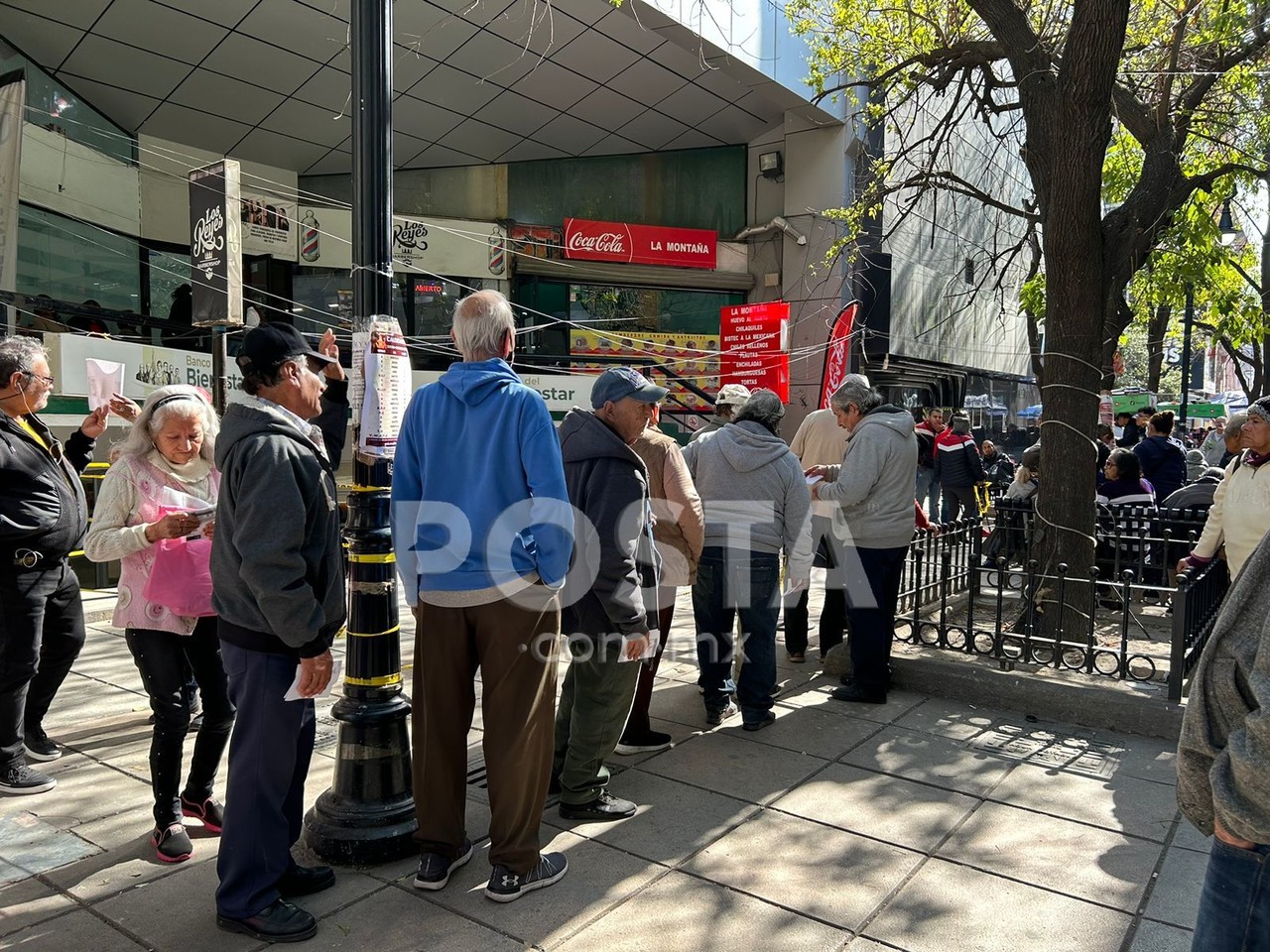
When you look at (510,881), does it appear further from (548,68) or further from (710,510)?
(548,68)

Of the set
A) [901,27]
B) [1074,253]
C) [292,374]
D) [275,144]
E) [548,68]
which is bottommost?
[292,374]

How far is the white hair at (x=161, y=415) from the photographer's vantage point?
3748 millimetres

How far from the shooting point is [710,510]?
202 inches

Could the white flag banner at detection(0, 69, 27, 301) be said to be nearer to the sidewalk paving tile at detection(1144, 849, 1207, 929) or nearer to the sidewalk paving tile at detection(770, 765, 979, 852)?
the sidewalk paving tile at detection(770, 765, 979, 852)

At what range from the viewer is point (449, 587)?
3.11 meters

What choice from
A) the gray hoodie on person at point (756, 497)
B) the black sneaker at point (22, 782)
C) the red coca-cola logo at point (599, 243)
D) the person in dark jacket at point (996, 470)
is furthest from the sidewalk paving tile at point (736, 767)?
the red coca-cola logo at point (599, 243)

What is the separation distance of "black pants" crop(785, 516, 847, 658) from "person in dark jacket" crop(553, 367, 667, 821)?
267 cm

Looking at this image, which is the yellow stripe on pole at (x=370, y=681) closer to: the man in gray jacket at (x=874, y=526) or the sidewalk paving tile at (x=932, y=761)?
the sidewalk paving tile at (x=932, y=761)

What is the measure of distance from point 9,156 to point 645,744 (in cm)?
1061

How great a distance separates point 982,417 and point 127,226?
77.0 feet

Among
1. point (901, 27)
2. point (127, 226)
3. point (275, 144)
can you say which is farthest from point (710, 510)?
point (275, 144)

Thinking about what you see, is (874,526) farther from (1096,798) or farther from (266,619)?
(266,619)

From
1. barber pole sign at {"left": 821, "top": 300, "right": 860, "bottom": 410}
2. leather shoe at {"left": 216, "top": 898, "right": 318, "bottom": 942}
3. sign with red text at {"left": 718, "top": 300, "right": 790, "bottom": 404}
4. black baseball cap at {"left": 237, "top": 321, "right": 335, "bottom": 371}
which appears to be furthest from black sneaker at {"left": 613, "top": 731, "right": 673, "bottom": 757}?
sign with red text at {"left": 718, "top": 300, "right": 790, "bottom": 404}

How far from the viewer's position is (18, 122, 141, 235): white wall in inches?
478
